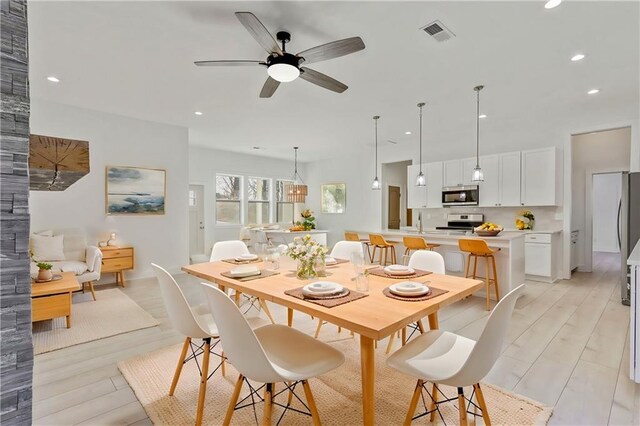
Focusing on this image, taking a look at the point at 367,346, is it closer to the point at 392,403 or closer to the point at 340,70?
the point at 392,403

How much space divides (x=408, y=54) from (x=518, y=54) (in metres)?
1.06

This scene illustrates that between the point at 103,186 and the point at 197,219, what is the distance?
289cm

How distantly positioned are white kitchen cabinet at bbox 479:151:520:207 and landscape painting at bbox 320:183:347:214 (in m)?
3.71

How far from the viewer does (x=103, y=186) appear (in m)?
4.84

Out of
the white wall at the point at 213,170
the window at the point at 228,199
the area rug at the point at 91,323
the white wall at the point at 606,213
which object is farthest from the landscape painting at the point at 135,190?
the white wall at the point at 606,213

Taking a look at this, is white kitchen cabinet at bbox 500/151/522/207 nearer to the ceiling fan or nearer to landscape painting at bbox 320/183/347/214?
landscape painting at bbox 320/183/347/214

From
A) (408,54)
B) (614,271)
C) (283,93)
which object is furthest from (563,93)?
(614,271)

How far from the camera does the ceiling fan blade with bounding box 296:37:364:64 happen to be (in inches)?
84.2

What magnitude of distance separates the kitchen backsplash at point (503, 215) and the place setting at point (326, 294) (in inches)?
212

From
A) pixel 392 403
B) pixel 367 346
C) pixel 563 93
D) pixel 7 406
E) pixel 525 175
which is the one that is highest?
pixel 563 93

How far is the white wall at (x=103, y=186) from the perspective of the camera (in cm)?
438

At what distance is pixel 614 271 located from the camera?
19.7 feet

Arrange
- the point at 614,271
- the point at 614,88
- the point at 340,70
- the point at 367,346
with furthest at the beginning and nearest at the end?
the point at 614,271 < the point at 614,88 < the point at 340,70 < the point at 367,346

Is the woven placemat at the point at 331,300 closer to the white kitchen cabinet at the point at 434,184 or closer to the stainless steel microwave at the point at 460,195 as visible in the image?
the stainless steel microwave at the point at 460,195
